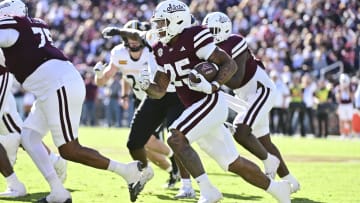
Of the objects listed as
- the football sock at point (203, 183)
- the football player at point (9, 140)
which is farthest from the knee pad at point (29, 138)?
the football sock at point (203, 183)

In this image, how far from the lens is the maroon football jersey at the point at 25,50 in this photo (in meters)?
7.64

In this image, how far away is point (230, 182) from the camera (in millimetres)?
10516

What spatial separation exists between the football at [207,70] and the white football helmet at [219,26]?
1.84 meters

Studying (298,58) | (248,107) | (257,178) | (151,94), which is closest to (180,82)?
(151,94)

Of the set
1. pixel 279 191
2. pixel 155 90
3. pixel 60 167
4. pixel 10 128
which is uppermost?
pixel 155 90

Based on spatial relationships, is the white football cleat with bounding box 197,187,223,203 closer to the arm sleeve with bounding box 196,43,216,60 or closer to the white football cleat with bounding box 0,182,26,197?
the arm sleeve with bounding box 196,43,216,60

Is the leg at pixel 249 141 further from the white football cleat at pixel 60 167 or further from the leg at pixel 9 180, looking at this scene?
the leg at pixel 9 180

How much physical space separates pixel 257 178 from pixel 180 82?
1.10m

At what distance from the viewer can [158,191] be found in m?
9.48

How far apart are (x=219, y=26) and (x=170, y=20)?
186cm

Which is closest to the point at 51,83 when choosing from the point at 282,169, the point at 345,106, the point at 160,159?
the point at 160,159

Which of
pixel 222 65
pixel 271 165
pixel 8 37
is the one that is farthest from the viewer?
pixel 271 165

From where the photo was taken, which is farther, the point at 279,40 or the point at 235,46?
the point at 279,40

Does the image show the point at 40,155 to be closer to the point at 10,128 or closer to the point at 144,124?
the point at 10,128
